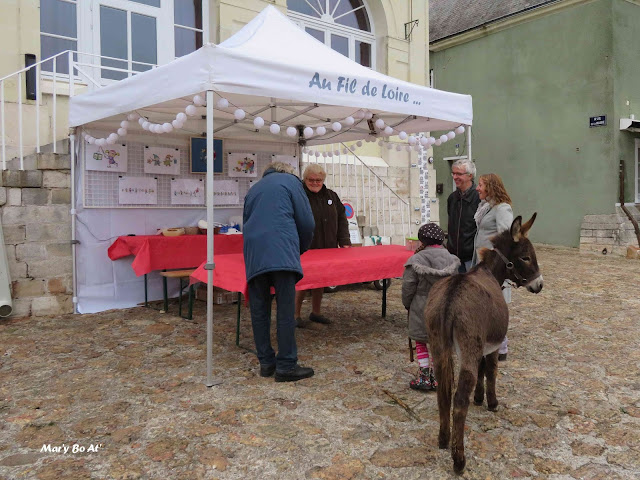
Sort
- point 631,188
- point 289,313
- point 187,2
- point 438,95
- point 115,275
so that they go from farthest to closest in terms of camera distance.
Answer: point 631,188 → point 187,2 → point 115,275 → point 438,95 → point 289,313

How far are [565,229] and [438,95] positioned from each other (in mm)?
10275

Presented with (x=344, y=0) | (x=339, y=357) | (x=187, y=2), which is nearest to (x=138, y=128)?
(x=187, y=2)

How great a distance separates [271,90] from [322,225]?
6.56 ft

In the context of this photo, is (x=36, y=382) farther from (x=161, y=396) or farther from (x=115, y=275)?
(x=115, y=275)

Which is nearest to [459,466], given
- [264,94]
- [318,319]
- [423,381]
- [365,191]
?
[423,381]

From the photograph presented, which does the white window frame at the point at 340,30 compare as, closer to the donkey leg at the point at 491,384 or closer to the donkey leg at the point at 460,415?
the donkey leg at the point at 491,384

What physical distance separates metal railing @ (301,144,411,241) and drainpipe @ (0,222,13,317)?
4.96 m

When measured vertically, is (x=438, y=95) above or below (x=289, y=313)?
above

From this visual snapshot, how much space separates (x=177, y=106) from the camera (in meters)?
5.49

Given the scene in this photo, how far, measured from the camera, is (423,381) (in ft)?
13.0

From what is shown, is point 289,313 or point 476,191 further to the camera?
point 476,191

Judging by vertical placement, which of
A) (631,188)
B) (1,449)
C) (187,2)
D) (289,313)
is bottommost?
(1,449)

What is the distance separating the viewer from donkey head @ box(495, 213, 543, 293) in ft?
11.5

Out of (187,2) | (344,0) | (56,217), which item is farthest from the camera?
(344,0)
